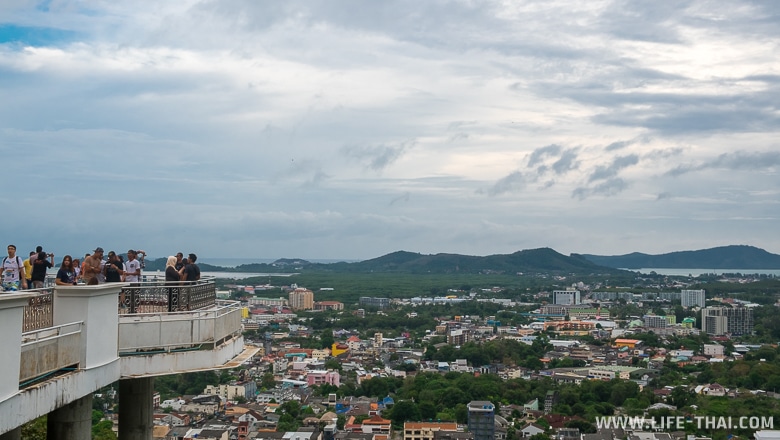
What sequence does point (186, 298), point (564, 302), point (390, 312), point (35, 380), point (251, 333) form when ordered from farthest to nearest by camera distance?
point (564, 302), point (390, 312), point (251, 333), point (186, 298), point (35, 380)

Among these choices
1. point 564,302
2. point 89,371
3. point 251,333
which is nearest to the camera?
point 89,371

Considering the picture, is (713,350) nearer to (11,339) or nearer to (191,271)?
(191,271)

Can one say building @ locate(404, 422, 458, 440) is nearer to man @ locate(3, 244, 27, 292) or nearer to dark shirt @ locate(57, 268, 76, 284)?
man @ locate(3, 244, 27, 292)

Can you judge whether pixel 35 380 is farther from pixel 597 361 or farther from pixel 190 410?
pixel 597 361

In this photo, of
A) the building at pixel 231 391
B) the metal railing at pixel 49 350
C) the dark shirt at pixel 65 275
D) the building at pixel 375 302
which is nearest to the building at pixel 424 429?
the building at pixel 231 391

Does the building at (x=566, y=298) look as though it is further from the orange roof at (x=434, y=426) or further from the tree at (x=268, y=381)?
the orange roof at (x=434, y=426)

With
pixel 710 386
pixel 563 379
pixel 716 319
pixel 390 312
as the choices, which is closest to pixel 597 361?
pixel 563 379

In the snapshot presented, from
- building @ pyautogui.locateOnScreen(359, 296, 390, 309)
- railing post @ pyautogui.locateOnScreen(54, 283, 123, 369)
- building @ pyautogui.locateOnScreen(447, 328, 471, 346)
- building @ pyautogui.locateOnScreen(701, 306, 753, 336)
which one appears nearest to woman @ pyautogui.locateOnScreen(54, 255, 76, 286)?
railing post @ pyautogui.locateOnScreen(54, 283, 123, 369)
